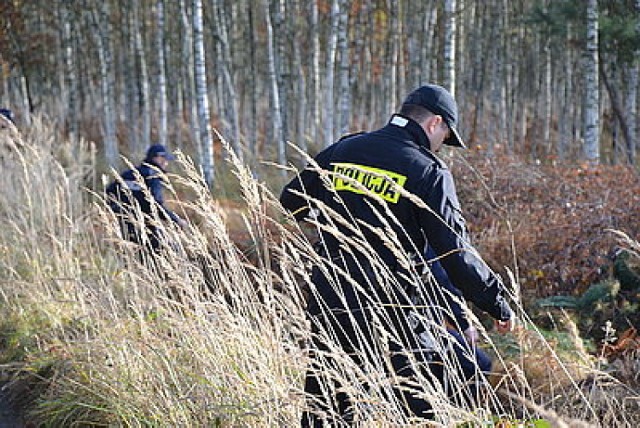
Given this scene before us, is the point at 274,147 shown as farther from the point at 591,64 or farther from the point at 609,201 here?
the point at 609,201

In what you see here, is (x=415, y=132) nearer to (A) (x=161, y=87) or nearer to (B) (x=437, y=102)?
(B) (x=437, y=102)

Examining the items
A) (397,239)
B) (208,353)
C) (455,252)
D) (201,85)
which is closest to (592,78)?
(201,85)

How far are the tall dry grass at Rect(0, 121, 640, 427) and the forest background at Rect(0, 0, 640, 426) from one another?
13.3 inches

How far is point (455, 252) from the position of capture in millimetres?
3607

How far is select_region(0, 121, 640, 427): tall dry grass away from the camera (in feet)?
10.6

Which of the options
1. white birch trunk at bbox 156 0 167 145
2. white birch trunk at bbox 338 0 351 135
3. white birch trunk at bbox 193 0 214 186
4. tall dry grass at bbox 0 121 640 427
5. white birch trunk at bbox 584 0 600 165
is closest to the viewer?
tall dry grass at bbox 0 121 640 427

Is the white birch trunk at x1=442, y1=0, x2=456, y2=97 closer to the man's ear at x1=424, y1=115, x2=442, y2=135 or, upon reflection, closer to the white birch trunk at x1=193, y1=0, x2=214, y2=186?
the white birch trunk at x1=193, y1=0, x2=214, y2=186

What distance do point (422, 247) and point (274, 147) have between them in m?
13.6

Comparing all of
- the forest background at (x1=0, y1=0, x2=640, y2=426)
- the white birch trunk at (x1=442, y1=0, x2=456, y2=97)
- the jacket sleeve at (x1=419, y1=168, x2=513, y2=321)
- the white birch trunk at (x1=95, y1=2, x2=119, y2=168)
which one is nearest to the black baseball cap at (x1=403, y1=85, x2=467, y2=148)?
the jacket sleeve at (x1=419, y1=168, x2=513, y2=321)

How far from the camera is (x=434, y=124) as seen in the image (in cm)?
397

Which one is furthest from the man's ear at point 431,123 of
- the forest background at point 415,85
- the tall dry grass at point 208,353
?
the tall dry grass at point 208,353

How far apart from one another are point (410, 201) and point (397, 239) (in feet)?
1.05

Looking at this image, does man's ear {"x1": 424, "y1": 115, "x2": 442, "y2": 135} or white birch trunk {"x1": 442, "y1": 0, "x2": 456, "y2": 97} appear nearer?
man's ear {"x1": 424, "y1": 115, "x2": 442, "y2": 135}

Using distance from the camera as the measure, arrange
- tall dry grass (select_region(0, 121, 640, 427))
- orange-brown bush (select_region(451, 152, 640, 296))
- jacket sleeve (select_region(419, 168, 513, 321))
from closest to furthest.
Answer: tall dry grass (select_region(0, 121, 640, 427)) → jacket sleeve (select_region(419, 168, 513, 321)) → orange-brown bush (select_region(451, 152, 640, 296))
